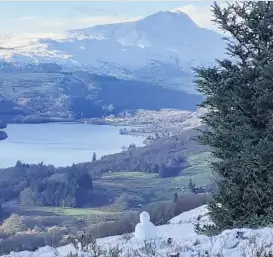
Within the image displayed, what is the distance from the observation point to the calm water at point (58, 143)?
10612cm

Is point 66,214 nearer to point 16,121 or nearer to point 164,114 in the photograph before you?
point 16,121

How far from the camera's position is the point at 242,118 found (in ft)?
33.7

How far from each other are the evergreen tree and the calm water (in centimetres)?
8737

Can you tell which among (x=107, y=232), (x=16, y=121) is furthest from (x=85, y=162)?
A: (x=107, y=232)

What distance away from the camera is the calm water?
10612 cm

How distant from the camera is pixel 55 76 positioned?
196m

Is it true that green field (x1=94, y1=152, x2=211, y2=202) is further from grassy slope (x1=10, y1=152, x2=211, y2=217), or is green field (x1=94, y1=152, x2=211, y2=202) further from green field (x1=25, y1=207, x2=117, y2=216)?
green field (x1=25, y1=207, x2=117, y2=216)

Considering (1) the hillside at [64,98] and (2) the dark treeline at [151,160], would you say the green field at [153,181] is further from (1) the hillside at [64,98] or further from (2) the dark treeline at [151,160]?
(1) the hillside at [64,98]

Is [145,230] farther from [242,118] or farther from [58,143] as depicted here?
[58,143]

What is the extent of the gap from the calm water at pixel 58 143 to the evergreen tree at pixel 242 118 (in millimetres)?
87365

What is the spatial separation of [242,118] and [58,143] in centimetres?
11236

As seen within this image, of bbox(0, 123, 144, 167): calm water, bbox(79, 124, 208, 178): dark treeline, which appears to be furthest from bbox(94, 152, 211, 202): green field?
bbox(0, 123, 144, 167): calm water

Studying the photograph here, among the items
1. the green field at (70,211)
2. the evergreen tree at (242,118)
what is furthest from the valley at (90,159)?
the evergreen tree at (242,118)

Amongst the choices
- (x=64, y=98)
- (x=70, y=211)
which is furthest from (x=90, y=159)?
(x=64, y=98)
